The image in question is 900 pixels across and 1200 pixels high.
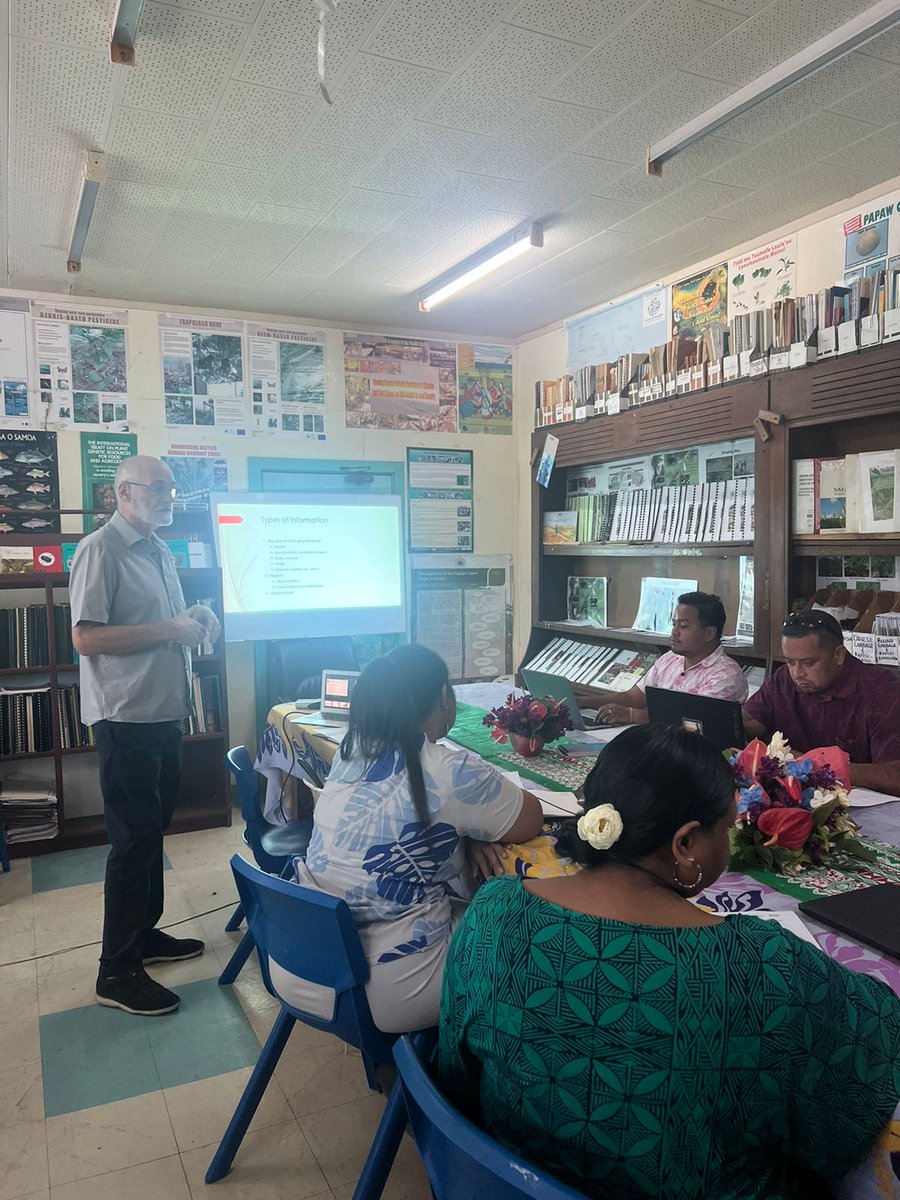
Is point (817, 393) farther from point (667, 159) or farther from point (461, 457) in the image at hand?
point (461, 457)

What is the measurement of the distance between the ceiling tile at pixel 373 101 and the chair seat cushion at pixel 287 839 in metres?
2.29

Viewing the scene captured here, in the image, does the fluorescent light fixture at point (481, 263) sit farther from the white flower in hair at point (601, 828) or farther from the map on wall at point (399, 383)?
the white flower in hair at point (601, 828)

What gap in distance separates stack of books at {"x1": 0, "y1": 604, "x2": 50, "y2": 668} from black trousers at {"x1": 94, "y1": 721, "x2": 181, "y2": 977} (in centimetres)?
162

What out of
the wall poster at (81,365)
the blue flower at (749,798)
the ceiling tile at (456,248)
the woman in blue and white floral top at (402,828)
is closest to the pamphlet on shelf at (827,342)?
the ceiling tile at (456,248)

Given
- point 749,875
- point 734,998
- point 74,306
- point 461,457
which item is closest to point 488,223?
point 461,457

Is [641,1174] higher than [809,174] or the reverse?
the reverse

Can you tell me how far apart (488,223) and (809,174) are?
4.09 feet

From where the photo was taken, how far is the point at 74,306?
4.41m

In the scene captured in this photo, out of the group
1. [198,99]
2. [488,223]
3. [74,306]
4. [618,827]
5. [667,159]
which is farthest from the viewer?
[74,306]

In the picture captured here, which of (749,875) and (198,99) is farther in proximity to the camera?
(198,99)

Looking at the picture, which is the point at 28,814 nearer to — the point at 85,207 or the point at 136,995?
the point at 136,995

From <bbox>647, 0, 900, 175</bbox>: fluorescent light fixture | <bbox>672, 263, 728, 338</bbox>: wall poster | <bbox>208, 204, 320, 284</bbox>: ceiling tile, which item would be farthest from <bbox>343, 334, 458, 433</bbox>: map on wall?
<bbox>647, 0, 900, 175</bbox>: fluorescent light fixture

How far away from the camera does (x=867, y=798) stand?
211 cm

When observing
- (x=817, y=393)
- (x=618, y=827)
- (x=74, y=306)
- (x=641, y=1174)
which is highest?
(x=74, y=306)
